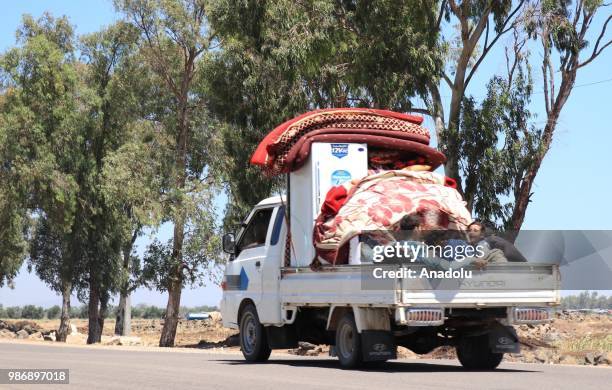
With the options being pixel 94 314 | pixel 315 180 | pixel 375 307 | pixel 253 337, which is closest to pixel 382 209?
pixel 315 180

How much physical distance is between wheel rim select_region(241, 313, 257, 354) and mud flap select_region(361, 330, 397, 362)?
3430mm

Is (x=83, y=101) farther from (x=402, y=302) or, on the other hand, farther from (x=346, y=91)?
(x=402, y=302)

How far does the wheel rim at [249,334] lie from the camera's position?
1728cm

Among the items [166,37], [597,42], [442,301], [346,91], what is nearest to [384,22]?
[346,91]

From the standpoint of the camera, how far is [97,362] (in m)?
16.9

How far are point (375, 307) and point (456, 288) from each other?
1.10 meters

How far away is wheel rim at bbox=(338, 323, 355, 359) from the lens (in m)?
14.8

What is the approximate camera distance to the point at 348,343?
14906 millimetres

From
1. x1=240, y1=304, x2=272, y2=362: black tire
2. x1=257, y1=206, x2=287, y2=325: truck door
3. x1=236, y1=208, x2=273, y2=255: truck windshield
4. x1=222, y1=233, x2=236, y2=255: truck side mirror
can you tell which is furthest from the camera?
x1=222, y1=233, x2=236, y2=255: truck side mirror

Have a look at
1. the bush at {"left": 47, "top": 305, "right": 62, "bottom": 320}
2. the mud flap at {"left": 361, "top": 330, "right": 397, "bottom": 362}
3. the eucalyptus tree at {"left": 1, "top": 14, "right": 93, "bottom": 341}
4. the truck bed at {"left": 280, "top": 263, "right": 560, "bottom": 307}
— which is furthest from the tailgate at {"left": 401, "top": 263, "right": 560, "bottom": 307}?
the bush at {"left": 47, "top": 305, "right": 62, "bottom": 320}

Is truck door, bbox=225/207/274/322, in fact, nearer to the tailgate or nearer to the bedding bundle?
the bedding bundle

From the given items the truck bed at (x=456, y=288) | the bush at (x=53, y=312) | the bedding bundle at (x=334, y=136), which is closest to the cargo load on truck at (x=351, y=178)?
the bedding bundle at (x=334, y=136)

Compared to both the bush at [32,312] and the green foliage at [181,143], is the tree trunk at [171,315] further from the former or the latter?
the bush at [32,312]

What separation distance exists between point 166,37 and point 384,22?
1372cm
